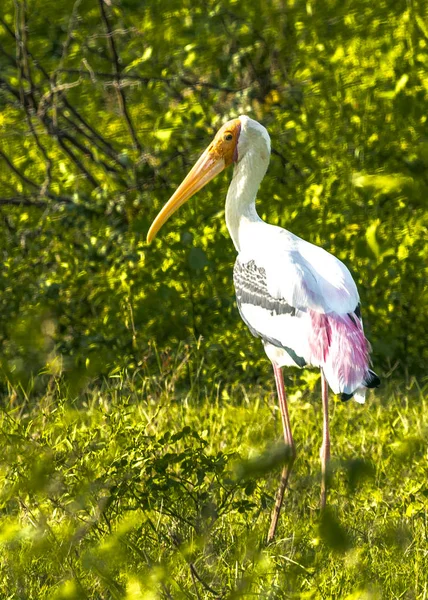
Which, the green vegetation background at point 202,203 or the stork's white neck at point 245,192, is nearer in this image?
the stork's white neck at point 245,192

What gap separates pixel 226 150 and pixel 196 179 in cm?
25

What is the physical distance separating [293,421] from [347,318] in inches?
53.1

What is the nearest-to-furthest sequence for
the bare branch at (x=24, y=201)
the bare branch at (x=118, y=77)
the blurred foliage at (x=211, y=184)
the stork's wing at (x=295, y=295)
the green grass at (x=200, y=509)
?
the green grass at (x=200, y=509) → the stork's wing at (x=295, y=295) → the blurred foliage at (x=211, y=184) → the bare branch at (x=118, y=77) → the bare branch at (x=24, y=201)

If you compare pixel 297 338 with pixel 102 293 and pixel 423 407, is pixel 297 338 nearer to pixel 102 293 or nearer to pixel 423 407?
pixel 423 407

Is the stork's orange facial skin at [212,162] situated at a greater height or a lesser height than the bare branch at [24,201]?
greater

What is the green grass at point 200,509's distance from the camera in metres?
2.43

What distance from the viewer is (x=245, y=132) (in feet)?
15.1

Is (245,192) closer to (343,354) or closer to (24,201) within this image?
(343,354)

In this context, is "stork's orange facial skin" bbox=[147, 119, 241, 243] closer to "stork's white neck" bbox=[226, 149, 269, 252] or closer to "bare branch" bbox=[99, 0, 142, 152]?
"stork's white neck" bbox=[226, 149, 269, 252]

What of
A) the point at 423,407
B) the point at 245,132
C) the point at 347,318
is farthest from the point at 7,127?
the point at 347,318

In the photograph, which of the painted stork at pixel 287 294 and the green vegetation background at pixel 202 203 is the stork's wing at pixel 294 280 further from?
the green vegetation background at pixel 202 203

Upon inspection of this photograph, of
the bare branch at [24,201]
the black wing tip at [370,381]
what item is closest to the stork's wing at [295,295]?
the black wing tip at [370,381]

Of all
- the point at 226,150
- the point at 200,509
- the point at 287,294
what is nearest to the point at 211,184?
the point at 226,150

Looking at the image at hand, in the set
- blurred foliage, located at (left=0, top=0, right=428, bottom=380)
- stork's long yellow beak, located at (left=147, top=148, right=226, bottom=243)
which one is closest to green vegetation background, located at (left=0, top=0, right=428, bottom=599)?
blurred foliage, located at (left=0, top=0, right=428, bottom=380)
